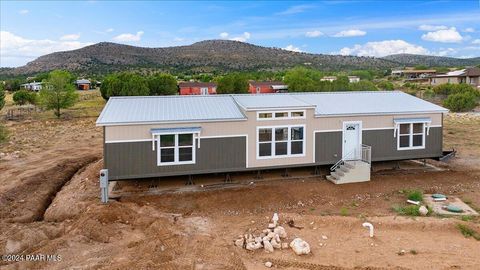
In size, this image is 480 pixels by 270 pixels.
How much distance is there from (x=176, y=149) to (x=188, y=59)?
413ft

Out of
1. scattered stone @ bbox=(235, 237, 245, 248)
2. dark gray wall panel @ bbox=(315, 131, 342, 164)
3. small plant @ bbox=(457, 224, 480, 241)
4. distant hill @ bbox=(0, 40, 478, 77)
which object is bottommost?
scattered stone @ bbox=(235, 237, 245, 248)

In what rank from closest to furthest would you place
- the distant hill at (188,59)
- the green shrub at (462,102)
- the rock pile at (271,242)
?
1. the rock pile at (271,242)
2. the green shrub at (462,102)
3. the distant hill at (188,59)

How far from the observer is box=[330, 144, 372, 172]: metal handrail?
16.7m

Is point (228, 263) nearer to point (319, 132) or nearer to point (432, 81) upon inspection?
point (319, 132)

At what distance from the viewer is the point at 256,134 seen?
1585 cm

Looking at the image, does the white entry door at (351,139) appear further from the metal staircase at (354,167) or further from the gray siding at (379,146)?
the gray siding at (379,146)

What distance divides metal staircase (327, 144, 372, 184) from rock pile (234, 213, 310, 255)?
5.85 meters

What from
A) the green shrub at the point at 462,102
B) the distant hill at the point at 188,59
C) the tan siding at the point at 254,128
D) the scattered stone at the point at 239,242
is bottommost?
the scattered stone at the point at 239,242

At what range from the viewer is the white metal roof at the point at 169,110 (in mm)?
14938

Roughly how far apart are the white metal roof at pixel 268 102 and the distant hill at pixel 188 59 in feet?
341

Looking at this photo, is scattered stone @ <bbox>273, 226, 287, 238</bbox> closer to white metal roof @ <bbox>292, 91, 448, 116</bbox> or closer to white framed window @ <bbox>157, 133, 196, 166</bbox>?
white framed window @ <bbox>157, 133, 196, 166</bbox>

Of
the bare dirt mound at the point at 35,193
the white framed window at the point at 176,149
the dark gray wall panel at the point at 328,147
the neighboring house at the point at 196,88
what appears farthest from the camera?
the neighboring house at the point at 196,88

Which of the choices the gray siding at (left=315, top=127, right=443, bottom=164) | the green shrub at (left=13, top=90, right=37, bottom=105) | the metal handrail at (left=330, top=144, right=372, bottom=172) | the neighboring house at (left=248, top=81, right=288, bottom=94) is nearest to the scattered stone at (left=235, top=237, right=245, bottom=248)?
the gray siding at (left=315, top=127, right=443, bottom=164)

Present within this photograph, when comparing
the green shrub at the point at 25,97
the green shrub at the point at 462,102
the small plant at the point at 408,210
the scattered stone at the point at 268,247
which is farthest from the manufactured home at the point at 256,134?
the green shrub at the point at 25,97
